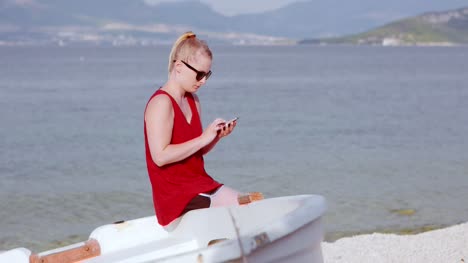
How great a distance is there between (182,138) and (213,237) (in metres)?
0.69

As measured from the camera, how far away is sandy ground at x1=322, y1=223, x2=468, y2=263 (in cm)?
756

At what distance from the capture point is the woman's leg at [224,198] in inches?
200

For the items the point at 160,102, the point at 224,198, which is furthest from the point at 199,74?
the point at 224,198

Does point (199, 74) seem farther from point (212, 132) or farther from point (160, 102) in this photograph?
point (212, 132)

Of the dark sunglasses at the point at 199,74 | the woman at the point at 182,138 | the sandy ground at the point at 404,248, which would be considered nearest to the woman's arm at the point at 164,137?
the woman at the point at 182,138

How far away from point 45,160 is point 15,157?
3.72ft

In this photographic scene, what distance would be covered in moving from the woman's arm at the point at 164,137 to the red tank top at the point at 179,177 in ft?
0.27

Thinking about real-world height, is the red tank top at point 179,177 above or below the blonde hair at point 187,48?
below

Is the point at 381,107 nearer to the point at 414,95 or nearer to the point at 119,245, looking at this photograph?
the point at 414,95

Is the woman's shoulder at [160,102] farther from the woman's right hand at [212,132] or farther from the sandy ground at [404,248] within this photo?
the sandy ground at [404,248]

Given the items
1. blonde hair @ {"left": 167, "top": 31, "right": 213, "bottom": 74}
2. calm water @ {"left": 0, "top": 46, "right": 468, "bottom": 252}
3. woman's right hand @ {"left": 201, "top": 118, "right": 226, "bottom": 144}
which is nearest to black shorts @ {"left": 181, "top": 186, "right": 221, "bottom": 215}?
woman's right hand @ {"left": 201, "top": 118, "right": 226, "bottom": 144}

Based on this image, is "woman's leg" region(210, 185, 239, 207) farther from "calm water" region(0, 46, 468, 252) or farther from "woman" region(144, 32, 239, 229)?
"calm water" region(0, 46, 468, 252)

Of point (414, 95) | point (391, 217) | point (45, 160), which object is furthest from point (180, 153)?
point (414, 95)

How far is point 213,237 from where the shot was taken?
5.07 metres
